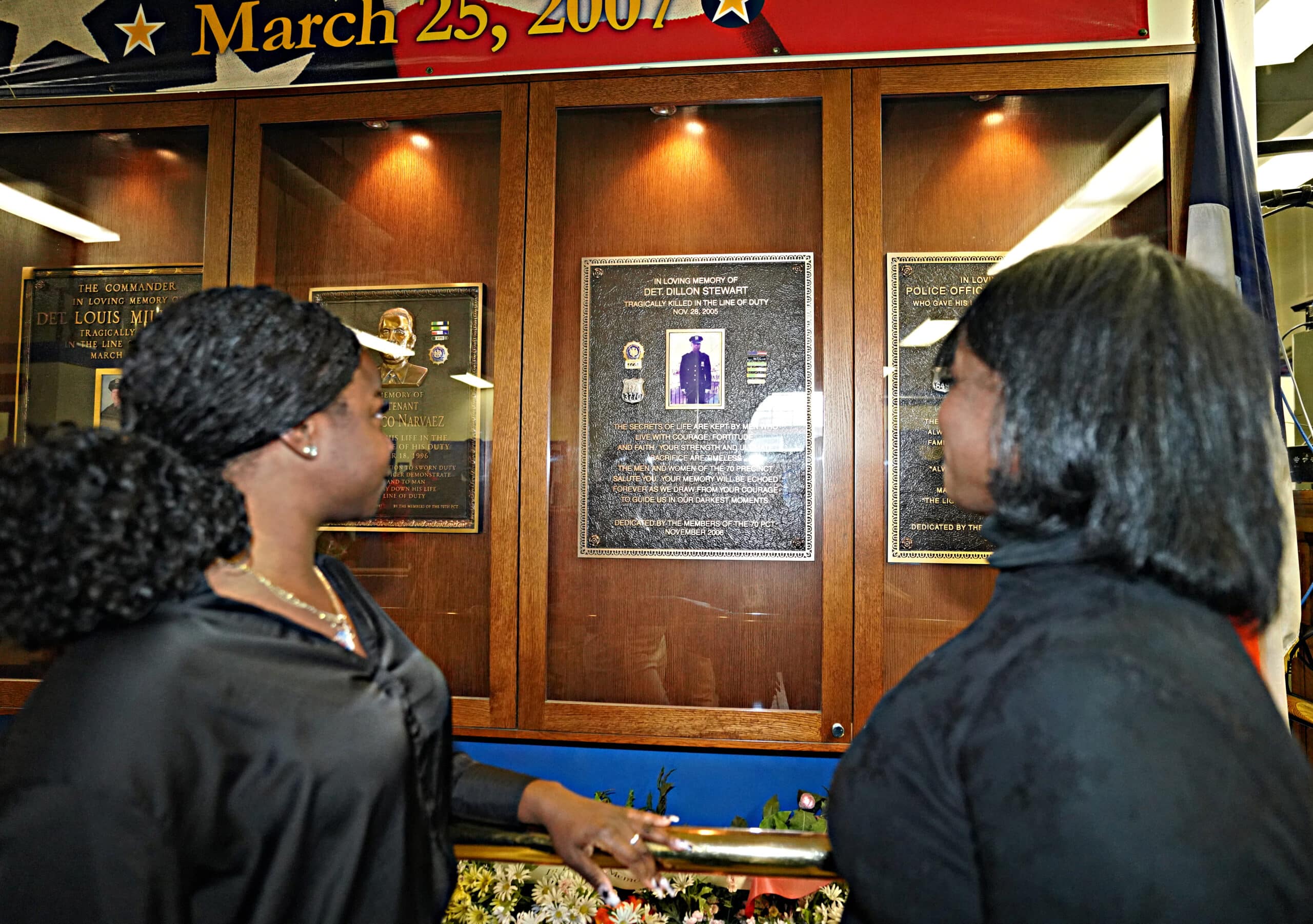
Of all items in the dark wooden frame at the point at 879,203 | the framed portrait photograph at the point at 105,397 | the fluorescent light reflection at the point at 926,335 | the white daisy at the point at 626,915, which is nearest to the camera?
the white daisy at the point at 626,915

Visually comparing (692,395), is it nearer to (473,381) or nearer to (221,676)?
(473,381)

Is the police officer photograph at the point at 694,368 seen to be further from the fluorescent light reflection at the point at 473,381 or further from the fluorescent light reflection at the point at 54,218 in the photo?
the fluorescent light reflection at the point at 54,218

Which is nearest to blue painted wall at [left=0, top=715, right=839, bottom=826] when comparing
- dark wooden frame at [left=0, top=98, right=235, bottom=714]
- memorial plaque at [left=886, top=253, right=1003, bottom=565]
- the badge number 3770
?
memorial plaque at [left=886, top=253, right=1003, bottom=565]

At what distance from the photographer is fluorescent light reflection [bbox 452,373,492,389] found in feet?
9.43

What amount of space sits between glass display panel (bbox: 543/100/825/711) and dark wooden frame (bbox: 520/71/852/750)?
0.06 m

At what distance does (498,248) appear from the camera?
287 centimetres

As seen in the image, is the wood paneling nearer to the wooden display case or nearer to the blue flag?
the wooden display case

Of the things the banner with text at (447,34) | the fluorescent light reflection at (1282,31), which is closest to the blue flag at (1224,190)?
the banner with text at (447,34)

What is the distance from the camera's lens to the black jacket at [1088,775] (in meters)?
0.65

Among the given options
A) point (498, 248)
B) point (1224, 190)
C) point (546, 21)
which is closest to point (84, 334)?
point (498, 248)

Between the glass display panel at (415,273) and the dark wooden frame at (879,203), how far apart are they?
3.99 ft

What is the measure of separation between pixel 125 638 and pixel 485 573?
200 cm

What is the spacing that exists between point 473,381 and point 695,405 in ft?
2.51

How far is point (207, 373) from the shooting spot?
960 millimetres
